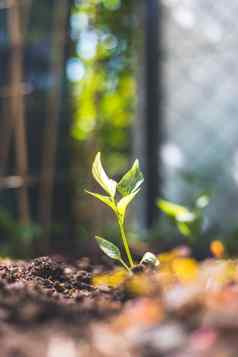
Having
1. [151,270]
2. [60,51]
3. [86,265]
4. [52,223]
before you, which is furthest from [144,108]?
[151,270]

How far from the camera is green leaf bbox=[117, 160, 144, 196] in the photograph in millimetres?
881

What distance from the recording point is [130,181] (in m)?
0.90

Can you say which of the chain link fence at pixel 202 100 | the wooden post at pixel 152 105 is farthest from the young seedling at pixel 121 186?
the wooden post at pixel 152 105

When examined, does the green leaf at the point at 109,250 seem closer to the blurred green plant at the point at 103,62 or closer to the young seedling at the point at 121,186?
the young seedling at the point at 121,186

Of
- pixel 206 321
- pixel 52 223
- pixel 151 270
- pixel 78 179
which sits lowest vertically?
pixel 52 223

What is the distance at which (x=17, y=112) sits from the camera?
3092mm

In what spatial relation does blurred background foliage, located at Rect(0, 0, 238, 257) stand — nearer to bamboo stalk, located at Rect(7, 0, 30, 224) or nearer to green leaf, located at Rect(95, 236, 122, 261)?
bamboo stalk, located at Rect(7, 0, 30, 224)

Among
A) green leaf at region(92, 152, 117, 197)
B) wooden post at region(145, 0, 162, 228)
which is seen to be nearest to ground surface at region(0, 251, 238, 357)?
green leaf at region(92, 152, 117, 197)

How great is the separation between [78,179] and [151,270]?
2.67m

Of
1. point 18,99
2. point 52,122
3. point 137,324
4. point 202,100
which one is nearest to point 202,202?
point 137,324

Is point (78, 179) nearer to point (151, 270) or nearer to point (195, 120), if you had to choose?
point (195, 120)

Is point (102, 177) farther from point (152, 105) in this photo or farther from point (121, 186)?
point (152, 105)

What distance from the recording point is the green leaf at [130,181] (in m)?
0.88

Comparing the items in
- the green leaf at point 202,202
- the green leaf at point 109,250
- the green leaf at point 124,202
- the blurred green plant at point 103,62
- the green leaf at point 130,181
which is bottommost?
the green leaf at point 202,202
